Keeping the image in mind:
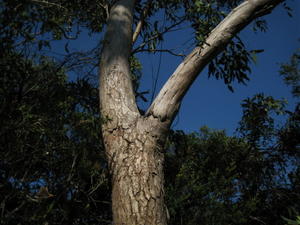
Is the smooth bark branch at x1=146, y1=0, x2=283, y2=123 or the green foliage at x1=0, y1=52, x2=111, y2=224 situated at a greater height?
the smooth bark branch at x1=146, y1=0, x2=283, y2=123

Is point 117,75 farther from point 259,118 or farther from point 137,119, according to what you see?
point 259,118

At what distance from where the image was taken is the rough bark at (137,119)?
276 cm

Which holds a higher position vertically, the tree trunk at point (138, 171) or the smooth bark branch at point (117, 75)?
the smooth bark branch at point (117, 75)

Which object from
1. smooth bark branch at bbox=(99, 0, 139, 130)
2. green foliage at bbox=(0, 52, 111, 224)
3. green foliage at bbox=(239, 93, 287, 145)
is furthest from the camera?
green foliage at bbox=(239, 93, 287, 145)

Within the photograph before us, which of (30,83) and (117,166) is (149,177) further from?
(30,83)

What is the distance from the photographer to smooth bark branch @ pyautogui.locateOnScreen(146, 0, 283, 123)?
335 centimetres

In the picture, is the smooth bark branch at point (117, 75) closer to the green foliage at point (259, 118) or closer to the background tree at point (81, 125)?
the background tree at point (81, 125)

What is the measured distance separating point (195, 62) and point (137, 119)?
97 cm

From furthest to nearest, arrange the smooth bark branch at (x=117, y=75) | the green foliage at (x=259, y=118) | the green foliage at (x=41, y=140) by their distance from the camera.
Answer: the green foliage at (x=259, y=118)
the smooth bark branch at (x=117, y=75)
the green foliage at (x=41, y=140)

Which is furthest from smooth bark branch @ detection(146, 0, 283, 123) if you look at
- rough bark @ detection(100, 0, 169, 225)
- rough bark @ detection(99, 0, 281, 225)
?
rough bark @ detection(100, 0, 169, 225)

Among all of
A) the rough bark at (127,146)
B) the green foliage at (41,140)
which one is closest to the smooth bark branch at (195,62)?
the rough bark at (127,146)

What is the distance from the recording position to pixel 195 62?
3.55m

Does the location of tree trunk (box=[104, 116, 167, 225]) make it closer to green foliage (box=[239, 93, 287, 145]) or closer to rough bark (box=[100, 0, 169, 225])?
rough bark (box=[100, 0, 169, 225])

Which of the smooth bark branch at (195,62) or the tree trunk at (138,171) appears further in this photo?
the smooth bark branch at (195,62)
